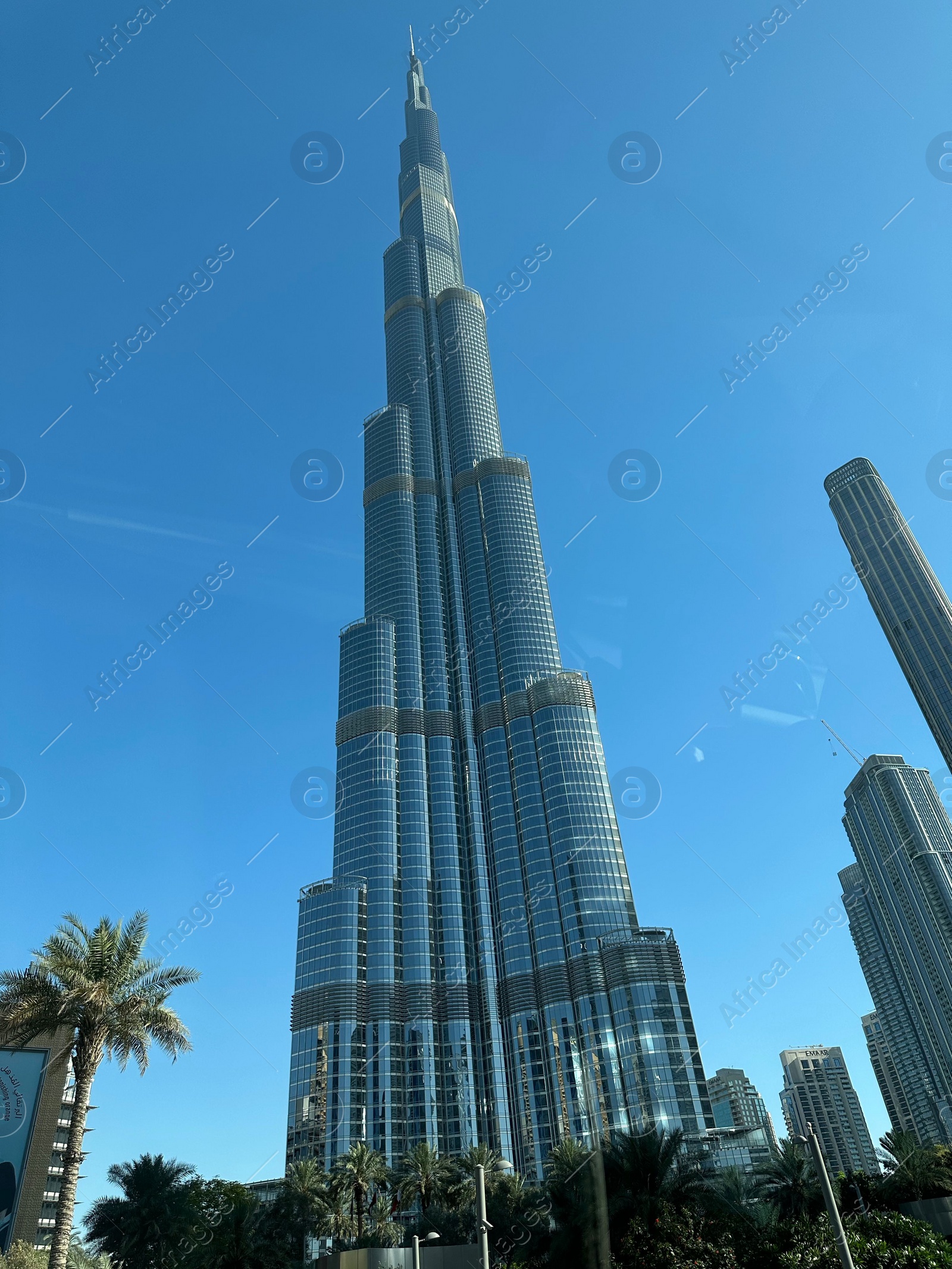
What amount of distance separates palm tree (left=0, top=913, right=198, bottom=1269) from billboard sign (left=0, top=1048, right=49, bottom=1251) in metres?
70.9

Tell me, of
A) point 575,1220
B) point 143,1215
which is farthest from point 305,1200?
point 575,1220

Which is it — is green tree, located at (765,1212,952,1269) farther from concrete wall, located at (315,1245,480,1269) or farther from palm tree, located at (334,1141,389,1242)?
palm tree, located at (334,1141,389,1242)

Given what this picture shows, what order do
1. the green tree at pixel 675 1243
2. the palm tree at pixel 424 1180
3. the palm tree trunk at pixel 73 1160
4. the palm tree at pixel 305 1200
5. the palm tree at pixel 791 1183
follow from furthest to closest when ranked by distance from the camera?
the palm tree at pixel 424 1180, the palm tree at pixel 305 1200, the palm tree at pixel 791 1183, the green tree at pixel 675 1243, the palm tree trunk at pixel 73 1160

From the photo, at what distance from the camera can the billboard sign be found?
286ft

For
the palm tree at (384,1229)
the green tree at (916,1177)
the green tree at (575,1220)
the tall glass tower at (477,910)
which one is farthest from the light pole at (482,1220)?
the tall glass tower at (477,910)

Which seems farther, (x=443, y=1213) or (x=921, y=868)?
(x=921, y=868)

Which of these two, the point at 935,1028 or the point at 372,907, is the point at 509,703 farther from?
the point at 935,1028

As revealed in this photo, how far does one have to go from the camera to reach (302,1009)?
13788 centimetres

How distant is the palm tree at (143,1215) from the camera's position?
43375 mm

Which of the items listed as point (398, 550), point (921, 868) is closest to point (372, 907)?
point (398, 550)

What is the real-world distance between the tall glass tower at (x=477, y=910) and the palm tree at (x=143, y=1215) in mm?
88540

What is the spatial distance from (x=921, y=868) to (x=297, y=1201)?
171 m

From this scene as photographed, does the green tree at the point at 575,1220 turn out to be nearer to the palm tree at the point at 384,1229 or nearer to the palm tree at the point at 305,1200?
the palm tree at the point at 384,1229

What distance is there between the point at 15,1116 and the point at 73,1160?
7479 centimetres
